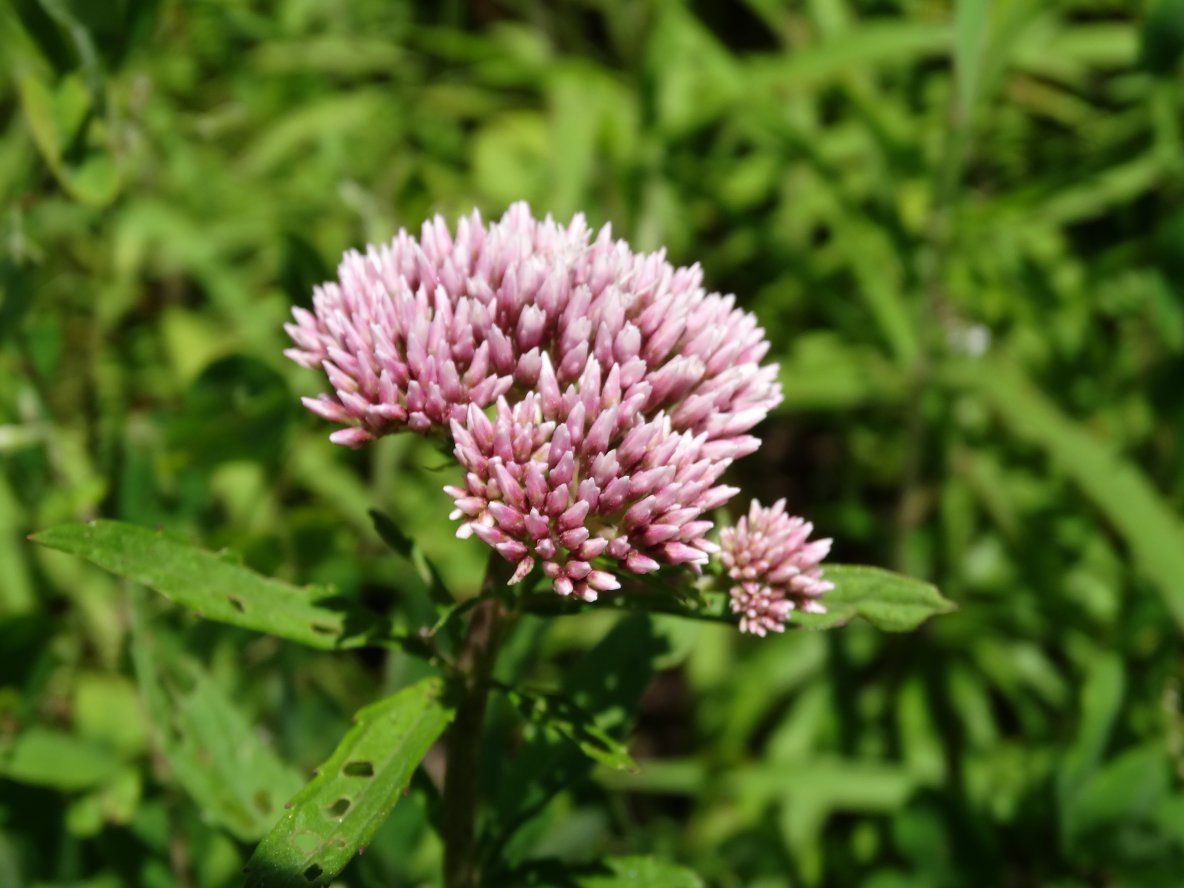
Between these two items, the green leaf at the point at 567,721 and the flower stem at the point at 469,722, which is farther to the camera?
the flower stem at the point at 469,722

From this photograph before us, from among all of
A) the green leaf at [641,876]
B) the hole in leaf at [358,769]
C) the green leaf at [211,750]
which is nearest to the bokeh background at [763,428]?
the green leaf at [211,750]

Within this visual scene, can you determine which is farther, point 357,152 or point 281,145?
point 357,152

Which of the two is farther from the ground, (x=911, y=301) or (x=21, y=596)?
(x=911, y=301)

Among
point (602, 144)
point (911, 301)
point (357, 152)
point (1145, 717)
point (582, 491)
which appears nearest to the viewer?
point (582, 491)

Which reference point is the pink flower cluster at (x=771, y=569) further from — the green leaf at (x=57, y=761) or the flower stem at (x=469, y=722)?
the green leaf at (x=57, y=761)

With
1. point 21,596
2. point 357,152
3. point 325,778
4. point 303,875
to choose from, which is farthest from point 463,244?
point 357,152

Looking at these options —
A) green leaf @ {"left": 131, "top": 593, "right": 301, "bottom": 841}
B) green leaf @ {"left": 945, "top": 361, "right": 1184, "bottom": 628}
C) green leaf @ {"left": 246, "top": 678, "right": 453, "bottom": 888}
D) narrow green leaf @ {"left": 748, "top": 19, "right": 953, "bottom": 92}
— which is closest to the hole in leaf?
green leaf @ {"left": 246, "top": 678, "right": 453, "bottom": 888}

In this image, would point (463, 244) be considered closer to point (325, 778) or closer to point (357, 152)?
point (325, 778)

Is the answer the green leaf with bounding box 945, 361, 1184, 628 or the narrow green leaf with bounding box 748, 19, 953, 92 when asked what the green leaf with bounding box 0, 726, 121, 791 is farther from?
the narrow green leaf with bounding box 748, 19, 953, 92
